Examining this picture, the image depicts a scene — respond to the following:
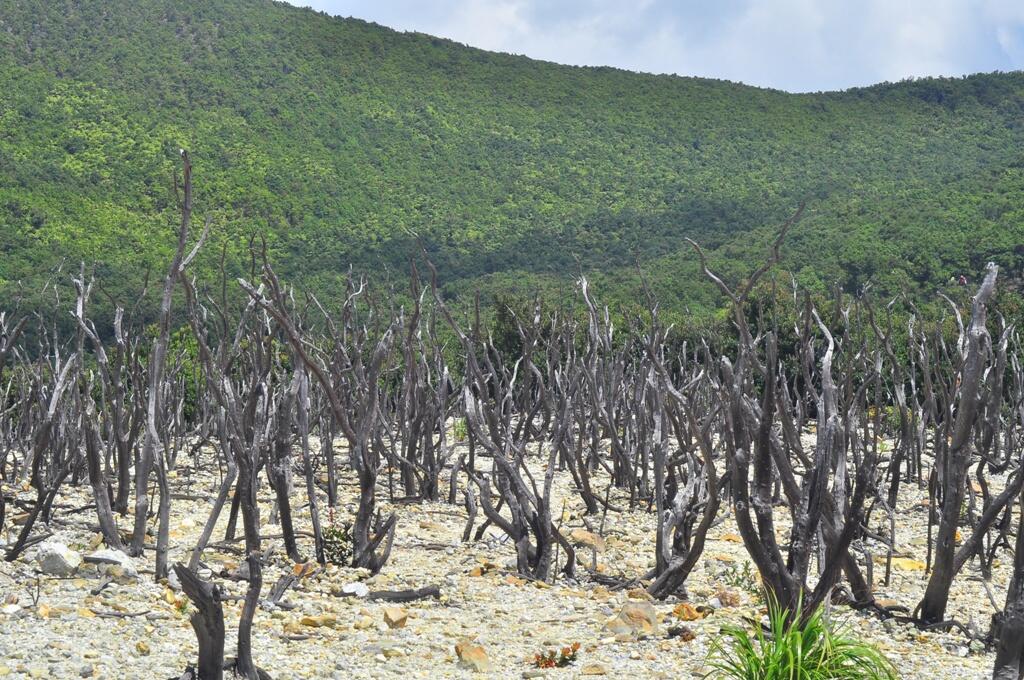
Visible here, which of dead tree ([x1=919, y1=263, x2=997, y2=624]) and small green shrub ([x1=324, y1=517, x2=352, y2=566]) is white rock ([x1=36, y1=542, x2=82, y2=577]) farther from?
dead tree ([x1=919, y1=263, x2=997, y2=624])

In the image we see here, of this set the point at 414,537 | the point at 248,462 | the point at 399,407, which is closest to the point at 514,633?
the point at 248,462

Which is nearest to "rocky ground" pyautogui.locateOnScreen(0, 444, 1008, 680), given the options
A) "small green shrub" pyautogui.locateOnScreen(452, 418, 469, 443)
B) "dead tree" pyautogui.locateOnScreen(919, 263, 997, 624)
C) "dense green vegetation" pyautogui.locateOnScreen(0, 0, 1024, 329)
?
"dead tree" pyautogui.locateOnScreen(919, 263, 997, 624)

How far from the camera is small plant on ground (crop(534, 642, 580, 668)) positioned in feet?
19.9

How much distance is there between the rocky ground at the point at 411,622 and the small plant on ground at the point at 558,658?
52 mm

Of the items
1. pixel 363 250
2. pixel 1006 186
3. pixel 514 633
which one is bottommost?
pixel 514 633

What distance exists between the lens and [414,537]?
33.7 ft

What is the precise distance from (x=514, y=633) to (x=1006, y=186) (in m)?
43.1

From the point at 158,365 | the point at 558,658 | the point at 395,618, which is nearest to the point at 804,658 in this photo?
the point at 558,658

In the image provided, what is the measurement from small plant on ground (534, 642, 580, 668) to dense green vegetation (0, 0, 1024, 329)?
2793cm

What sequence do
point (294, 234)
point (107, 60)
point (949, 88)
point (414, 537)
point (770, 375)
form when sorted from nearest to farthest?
1. point (770, 375)
2. point (414, 537)
3. point (294, 234)
4. point (107, 60)
5. point (949, 88)

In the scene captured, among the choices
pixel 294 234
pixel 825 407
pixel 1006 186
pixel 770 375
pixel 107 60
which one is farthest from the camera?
pixel 107 60

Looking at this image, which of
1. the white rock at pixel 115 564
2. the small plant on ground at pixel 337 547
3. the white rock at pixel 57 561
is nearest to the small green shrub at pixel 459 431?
the small plant on ground at pixel 337 547

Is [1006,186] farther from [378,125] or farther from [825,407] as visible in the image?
[825,407]

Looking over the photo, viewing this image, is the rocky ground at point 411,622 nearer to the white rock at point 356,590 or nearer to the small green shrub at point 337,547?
the white rock at point 356,590
